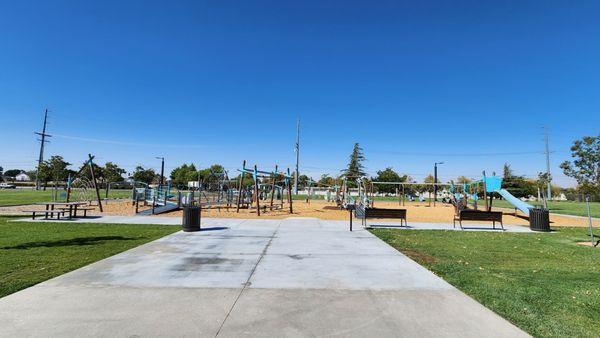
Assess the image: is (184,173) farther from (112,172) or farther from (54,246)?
(54,246)

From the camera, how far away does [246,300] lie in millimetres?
4980

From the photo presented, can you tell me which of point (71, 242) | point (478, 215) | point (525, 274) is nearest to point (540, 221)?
point (478, 215)

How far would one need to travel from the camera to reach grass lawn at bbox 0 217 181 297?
615cm

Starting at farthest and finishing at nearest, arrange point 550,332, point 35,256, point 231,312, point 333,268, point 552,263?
point 552,263, point 35,256, point 333,268, point 231,312, point 550,332

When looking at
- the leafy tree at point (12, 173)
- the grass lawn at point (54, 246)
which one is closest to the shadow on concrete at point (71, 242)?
the grass lawn at point (54, 246)

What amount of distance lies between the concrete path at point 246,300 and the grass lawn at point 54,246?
1.61ft

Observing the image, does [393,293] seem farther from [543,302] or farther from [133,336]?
[133,336]

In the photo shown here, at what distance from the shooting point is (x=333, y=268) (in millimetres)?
7191

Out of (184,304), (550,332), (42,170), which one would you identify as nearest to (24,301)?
(184,304)

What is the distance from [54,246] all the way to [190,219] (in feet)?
14.5

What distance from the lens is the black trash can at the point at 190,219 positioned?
12.7 meters

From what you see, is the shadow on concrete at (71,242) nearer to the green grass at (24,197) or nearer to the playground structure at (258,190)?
the playground structure at (258,190)

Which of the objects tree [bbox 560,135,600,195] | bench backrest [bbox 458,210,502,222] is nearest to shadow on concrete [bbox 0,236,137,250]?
bench backrest [bbox 458,210,502,222]

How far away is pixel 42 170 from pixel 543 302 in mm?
93074
